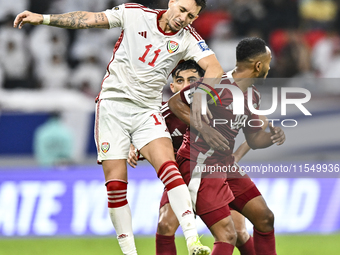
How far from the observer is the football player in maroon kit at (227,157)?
17.0 ft

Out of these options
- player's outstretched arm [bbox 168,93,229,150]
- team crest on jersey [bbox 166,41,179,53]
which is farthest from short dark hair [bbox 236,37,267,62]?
player's outstretched arm [bbox 168,93,229,150]

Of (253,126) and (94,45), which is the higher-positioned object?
(94,45)

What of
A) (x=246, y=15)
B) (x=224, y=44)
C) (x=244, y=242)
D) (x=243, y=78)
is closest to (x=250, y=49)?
(x=243, y=78)

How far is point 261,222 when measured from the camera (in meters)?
5.48

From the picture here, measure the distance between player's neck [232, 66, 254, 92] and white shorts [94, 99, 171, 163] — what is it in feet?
2.58

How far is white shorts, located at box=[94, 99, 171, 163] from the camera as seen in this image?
532 cm

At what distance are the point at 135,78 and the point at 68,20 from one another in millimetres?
783

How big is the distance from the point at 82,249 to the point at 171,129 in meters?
3.12

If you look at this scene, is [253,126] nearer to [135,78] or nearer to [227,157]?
[227,157]

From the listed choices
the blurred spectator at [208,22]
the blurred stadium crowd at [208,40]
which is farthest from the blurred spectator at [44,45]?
the blurred spectator at [208,22]

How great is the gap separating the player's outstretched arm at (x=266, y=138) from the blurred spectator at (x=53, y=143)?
526cm

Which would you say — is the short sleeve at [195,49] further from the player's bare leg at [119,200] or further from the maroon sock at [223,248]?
the maroon sock at [223,248]

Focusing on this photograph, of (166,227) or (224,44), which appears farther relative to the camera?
(224,44)

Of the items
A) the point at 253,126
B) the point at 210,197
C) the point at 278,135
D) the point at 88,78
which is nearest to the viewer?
the point at 210,197
